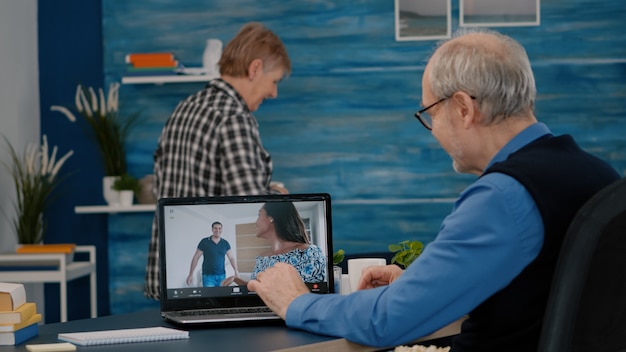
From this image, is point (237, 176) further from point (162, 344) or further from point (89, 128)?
point (89, 128)

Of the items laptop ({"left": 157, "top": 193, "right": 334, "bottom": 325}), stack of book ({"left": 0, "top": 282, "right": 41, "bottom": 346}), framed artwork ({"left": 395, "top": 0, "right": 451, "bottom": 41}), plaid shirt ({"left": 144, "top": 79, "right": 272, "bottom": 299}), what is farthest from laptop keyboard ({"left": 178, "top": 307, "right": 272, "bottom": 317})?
framed artwork ({"left": 395, "top": 0, "right": 451, "bottom": 41})

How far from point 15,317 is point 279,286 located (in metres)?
0.56

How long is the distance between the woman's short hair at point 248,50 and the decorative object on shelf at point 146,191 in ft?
7.22

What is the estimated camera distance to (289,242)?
2.27 metres

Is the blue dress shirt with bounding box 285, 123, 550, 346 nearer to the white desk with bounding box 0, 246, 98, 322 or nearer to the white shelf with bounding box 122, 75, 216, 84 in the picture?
the white desk with bounding box 0, 246, 98, 322

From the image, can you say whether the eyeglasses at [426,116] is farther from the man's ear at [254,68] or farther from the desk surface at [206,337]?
the man's ear at [254,68]

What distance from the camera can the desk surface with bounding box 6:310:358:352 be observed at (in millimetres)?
1892

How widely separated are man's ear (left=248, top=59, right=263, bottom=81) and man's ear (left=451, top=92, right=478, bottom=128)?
5.05 ft

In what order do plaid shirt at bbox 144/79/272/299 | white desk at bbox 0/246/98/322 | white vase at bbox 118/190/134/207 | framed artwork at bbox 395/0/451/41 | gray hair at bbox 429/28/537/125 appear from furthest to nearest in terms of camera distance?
framed artwork at bbox 395/0/451/41 < white vase at bbox 118/190/134/207 < white desk at bbox 0/246/98/322 < plaid shirt at bbox 144/79/272/299 < gray hair at bbox 429/28/537/125

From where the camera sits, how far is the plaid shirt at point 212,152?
320cm

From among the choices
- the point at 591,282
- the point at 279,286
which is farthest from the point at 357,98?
the point at 591,282

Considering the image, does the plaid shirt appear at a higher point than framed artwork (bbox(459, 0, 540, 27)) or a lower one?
lower

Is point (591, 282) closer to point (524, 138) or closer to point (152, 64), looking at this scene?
point (524, 138)

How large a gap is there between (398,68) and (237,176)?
254 centimetres
